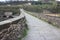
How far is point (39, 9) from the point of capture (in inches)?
1364

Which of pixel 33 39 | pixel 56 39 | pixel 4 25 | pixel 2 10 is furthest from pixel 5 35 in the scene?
pixel 2 10

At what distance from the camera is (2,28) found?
5113 mm

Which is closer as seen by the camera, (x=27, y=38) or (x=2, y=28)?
(x=2, y=28)

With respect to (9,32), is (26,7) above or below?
below

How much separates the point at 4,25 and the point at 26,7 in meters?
29.3

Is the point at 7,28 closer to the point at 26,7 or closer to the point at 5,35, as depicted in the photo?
the point at 5,35

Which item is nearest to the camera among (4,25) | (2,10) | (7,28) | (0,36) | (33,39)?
(0,36)

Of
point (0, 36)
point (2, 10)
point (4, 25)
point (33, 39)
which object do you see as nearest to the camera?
point (0, 36)

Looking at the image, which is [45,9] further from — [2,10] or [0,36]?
[0,36]

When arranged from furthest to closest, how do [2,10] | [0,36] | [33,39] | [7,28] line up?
[2,10] < [33,39] < [7,28] < [0,36]

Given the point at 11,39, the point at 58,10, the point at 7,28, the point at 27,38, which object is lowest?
the point at 58,10

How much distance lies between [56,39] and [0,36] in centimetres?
349

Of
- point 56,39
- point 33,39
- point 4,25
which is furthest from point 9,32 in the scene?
point 56,39

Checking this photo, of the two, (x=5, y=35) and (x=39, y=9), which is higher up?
(x=5, y=35)
